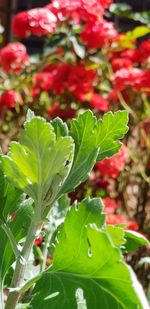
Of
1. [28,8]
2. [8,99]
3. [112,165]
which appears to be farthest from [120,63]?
[28,8]

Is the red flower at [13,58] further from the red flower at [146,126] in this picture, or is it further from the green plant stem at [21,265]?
the green plant stem at [21,265]

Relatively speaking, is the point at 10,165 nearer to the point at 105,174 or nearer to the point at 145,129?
the point at 105,174

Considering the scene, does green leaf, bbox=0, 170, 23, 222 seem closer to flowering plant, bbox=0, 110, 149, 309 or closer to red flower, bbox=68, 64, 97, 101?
flowering plant, bbox=0, 110, 149, 309

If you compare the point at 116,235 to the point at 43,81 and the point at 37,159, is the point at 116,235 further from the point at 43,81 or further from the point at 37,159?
the point at 43,81

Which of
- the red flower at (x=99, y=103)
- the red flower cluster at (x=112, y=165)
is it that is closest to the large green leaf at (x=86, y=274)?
the red flower cluster at (x=112, y=165)

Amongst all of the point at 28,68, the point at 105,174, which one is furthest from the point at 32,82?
the point at 105,174
